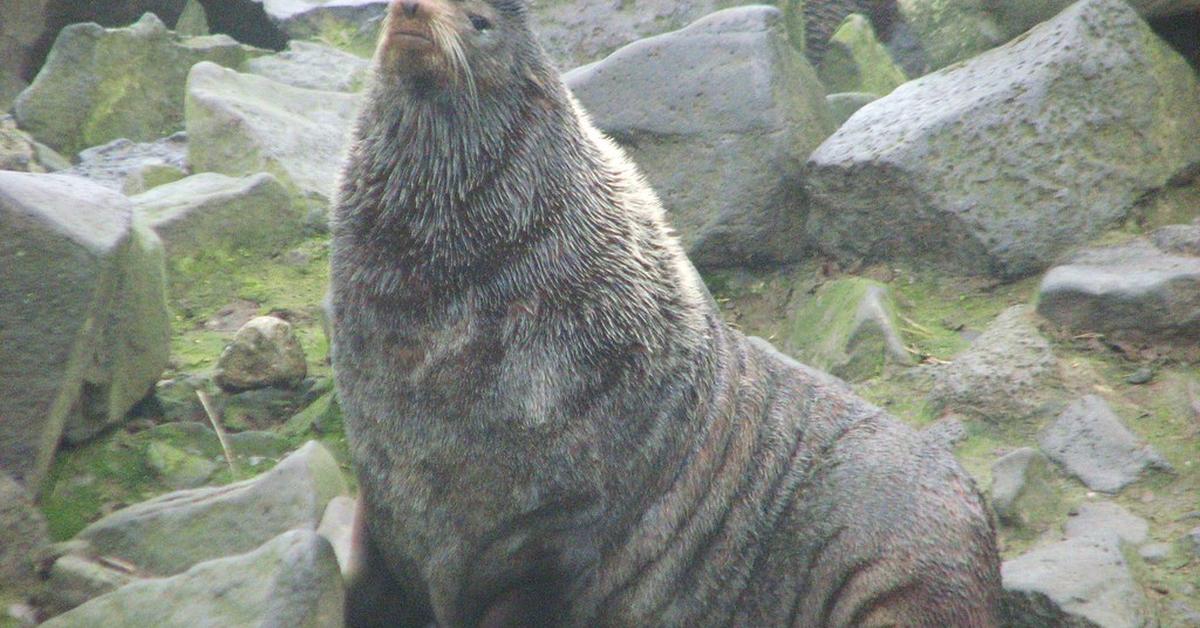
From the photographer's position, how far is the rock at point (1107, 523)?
5000 millimetres

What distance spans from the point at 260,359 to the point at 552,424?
7.96 feet

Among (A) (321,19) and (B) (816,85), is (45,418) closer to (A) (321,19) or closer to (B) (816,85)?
(B) (816,85)

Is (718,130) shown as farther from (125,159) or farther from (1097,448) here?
(125,159)

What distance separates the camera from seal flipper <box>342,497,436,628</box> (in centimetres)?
421

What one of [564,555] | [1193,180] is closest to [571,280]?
[564,555]

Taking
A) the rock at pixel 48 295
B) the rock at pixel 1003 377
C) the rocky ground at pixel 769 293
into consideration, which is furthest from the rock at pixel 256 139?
the rock at pixel 1003 377

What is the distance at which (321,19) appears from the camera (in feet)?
37.0

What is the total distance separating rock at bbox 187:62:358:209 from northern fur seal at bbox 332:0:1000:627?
3.45 m

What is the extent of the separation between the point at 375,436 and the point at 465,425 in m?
0.34

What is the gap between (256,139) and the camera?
25.2 ft

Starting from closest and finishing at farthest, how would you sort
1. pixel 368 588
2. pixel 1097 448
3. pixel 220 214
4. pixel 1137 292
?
1. pixel 368 588
2. pixel 1097 448
3. pixel 1137 292
4. pixel 220 214

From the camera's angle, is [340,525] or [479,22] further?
[340,525]

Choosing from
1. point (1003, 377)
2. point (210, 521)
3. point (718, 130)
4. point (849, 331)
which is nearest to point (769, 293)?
point (849, 331)

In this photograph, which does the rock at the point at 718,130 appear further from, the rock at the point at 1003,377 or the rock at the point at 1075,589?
the rock at the point at 1075,589
